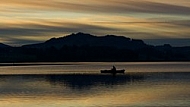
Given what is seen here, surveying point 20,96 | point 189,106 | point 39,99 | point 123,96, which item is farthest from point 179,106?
point 20,96

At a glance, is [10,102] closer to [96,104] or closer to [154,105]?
[96,104]

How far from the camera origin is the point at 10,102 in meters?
51.4

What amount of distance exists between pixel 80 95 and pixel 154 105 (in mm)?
15085

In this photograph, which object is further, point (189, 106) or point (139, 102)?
point (139, 102)

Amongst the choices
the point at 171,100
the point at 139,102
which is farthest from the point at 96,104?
the point at 171,100

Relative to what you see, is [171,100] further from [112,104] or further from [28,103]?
[28,103]

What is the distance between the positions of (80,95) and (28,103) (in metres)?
11.2

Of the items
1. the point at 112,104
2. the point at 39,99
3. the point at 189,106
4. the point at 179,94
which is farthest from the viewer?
the point at 179,94

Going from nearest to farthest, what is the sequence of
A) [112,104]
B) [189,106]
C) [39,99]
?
1. [189,106]
2. [112,104]
3. [39,99]

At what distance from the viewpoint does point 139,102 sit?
165ft

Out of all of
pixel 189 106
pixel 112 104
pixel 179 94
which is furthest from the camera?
pixel 179 94

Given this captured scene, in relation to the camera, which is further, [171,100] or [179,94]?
[179,94]

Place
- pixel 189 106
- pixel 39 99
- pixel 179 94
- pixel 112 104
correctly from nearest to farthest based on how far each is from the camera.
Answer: pixel 189 106
pixel 112 104
pixel 39 99
pixel 179 94

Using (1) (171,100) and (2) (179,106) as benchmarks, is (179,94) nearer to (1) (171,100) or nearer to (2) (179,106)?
(1) (171,100)
